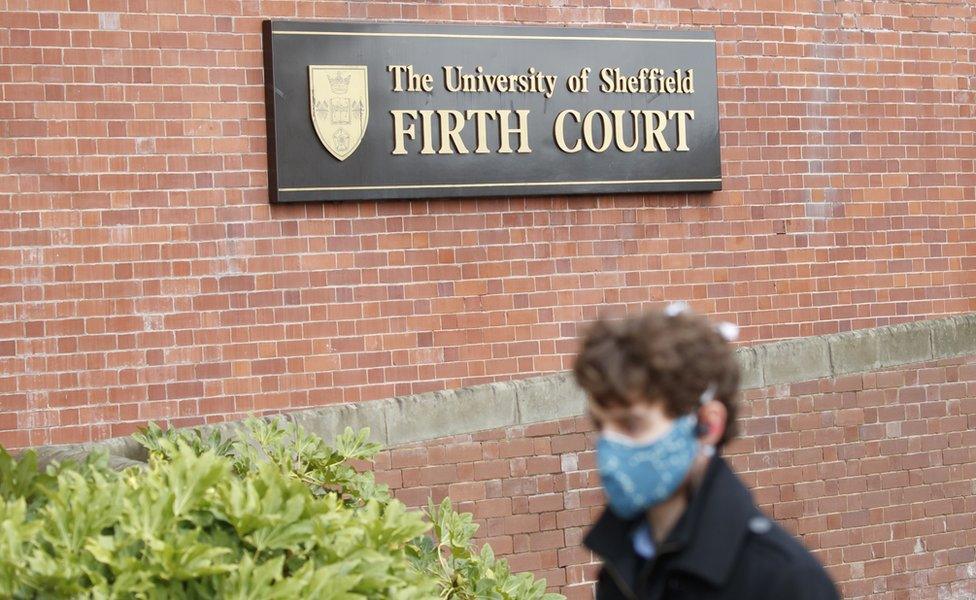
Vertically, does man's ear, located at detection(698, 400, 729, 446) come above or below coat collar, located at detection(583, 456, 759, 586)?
above


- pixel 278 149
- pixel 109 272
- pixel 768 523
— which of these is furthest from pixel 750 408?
pixel 768 523

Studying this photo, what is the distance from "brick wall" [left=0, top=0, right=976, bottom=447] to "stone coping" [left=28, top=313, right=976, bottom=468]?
4.2 inches

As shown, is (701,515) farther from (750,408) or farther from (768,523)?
(750,408)

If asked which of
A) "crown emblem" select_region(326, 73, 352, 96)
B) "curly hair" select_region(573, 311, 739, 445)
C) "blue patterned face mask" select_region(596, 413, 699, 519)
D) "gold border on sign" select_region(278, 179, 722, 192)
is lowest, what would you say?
"blue patterned face mask" select_region(596, 413, 699, 519)

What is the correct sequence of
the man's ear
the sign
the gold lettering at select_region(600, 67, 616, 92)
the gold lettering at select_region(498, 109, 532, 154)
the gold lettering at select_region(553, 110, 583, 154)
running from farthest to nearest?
the gold lettering at select_region(600, 67, 616, 92)
the gold lettering at select_region(553, 110, 583, 154)
the gold lettering at select_region(498, 109, 532, 154)
the sign
the man's ear

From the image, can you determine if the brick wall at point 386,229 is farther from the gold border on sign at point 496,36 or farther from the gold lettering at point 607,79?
the gold lettering at point 607,79

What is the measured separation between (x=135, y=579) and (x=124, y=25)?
14.0 ft

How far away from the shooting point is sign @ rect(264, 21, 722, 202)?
732cm

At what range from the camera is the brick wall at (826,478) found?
302 inches

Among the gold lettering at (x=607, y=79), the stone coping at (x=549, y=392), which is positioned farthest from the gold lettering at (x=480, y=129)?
the stone coping at (x=549, y=392)

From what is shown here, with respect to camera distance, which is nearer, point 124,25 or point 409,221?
point 124,25

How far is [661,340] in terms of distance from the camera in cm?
241

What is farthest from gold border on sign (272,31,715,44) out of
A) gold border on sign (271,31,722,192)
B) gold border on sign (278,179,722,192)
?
gold border on sign (278,179,722,192)

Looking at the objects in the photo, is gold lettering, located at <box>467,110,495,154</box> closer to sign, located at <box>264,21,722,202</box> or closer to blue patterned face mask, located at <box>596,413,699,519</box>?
sign, located at <box>264,21,722,202</box>
